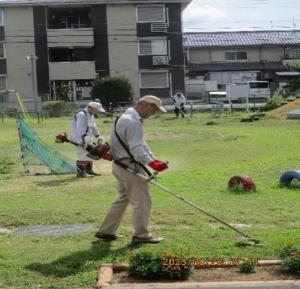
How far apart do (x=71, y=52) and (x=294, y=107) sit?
24.0 metres

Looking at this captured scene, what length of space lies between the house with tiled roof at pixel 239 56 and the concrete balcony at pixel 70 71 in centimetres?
1250

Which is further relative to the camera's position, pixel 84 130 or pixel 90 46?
pixel 90 46

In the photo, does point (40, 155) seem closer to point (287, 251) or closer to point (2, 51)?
point (287, 251)

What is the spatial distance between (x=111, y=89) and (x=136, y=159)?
41.4 meters

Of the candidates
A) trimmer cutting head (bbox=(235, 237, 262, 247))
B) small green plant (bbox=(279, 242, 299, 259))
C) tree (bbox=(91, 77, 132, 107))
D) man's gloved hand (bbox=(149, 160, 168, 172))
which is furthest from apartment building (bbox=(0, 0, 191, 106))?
small green plant (bbox=(279, 242, 299, 259))

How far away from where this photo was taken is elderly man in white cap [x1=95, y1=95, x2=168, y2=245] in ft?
22.3

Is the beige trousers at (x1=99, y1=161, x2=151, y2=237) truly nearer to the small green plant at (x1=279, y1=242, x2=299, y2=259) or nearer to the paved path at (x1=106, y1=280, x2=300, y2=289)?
the paved path at (x1=106, y1=280, x2=300, y2=289)

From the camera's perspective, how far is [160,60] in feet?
174

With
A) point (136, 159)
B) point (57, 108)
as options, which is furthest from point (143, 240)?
point (57, 108)

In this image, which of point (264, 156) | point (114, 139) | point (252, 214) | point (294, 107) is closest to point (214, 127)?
point (294, 107)

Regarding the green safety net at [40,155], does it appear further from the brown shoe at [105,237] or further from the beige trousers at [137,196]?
the beige trousers at [137,196]

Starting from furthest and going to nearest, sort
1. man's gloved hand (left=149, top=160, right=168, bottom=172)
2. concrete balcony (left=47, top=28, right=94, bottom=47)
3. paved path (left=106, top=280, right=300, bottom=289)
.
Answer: concrete balcony (left=47, top=28, right=94, bottom=47)
man's gloved hand (left=149, top=160, right=168, bottom=172)
paved path (left=106, top=280, right=300, bottom=289)

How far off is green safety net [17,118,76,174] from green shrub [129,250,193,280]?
26.6 ft

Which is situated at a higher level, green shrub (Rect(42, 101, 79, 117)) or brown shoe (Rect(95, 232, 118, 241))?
green shrub (Rect(42, 101, 79, 117))
